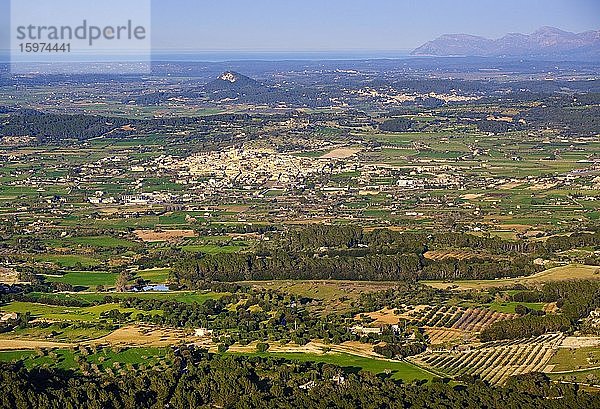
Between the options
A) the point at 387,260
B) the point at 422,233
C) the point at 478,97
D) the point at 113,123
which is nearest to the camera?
the point at 387,260

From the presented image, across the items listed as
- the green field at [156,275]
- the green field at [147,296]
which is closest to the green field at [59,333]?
the green field at [147,296]

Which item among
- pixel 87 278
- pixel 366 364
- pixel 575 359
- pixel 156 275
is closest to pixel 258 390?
pixel 366 364

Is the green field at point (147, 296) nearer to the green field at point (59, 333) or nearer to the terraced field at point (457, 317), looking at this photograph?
the green field at point (59, 333)

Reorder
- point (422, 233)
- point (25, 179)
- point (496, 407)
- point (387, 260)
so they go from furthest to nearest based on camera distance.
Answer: point (25, 179) < point (422, 233) < point (387, 260) < point (496, 407)

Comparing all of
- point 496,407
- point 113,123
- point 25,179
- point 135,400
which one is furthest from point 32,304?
point 113,123

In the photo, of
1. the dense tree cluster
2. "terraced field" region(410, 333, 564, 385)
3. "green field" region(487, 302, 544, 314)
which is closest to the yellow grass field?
"green field" region(487, 302, 544, 314)

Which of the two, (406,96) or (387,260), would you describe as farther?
(406,96)

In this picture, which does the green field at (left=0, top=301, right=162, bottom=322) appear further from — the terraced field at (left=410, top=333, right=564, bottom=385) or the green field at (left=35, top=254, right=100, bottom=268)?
the terraced field at (left=410, top=333, right=564, bottom=385)

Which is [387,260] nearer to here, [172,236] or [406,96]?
[172,236]

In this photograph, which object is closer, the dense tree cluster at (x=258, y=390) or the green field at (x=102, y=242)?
the dense tree cluster at (x=258, y=390)

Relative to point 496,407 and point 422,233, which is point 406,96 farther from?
point 496,407
